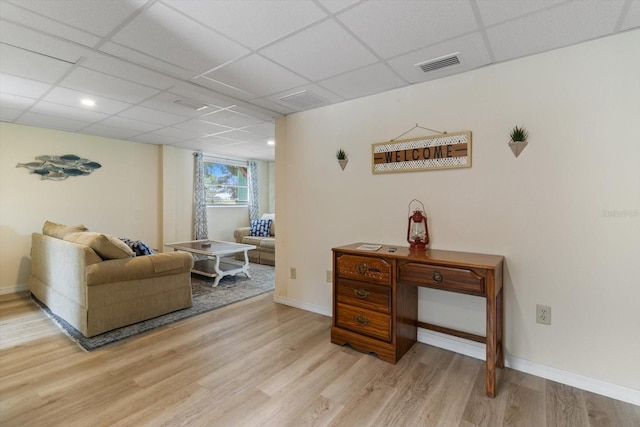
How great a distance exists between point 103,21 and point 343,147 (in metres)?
2.09

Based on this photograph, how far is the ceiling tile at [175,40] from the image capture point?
1.71 meters

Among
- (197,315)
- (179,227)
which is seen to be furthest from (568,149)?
(179,227)

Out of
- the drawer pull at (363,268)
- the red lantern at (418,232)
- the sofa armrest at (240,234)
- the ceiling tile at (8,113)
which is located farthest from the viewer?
the sofa armrest at (240,234)

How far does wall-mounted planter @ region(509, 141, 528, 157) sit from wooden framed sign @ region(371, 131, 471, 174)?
0.29 meters

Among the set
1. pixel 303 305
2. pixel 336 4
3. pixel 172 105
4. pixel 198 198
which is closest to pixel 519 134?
pixel 336 4

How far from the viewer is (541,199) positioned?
6.93ft

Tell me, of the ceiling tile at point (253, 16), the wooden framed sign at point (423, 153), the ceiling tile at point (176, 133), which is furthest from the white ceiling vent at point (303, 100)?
the ceiling tile at point (176, 133)

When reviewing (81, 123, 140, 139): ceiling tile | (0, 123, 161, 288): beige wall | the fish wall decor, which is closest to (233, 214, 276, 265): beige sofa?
(0, 123, 161, 288): beige wall

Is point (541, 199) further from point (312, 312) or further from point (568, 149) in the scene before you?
point (312, 312)

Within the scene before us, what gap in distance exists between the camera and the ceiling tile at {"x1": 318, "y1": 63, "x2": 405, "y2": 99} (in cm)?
238

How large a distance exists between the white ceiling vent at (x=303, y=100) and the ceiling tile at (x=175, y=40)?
821mm

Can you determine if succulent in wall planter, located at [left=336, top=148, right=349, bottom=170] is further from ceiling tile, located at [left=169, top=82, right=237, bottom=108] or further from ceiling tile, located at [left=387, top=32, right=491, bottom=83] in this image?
ceiling tile, located at [left=169, top=82, right=237, bottom=108]

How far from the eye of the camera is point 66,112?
11.3ft

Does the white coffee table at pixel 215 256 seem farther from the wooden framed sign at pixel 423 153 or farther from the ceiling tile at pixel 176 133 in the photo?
the wooden framed sign at pixel 423 153
